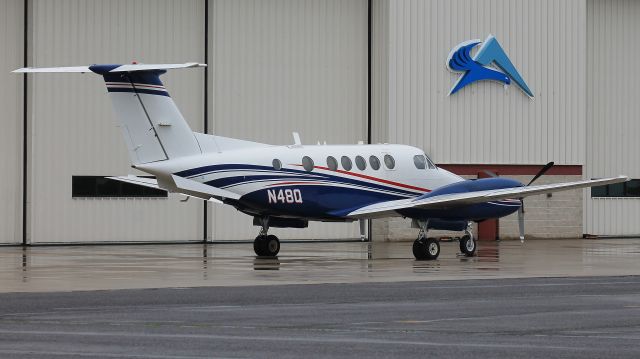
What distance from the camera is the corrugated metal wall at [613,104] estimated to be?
160 ft

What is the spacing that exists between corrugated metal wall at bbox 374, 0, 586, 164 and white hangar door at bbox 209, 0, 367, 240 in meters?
1.40

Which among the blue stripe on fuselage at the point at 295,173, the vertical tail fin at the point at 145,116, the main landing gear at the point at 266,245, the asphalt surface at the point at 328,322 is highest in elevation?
the vertical tail fin at the point at 145,116

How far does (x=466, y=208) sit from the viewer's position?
33031mm

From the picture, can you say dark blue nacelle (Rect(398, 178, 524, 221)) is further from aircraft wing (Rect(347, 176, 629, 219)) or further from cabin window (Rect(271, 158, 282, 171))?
cabin window (Rect(271, 158, 282, 171))

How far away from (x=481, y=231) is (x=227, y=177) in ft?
56.7

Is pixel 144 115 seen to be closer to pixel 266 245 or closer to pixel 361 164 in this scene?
pixel 266 245

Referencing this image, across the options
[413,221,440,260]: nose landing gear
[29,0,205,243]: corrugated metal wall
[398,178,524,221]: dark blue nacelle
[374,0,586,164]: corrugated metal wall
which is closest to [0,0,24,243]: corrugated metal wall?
[29,0,205,243]: corrugated metal wall

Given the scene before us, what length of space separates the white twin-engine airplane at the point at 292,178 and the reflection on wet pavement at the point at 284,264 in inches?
50.1

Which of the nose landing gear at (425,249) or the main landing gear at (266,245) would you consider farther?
the main landing gear at (266,245)

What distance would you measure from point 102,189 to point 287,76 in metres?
8.03

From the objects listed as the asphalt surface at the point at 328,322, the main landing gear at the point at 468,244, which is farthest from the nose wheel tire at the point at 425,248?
the asphalt surface at the point at 328,322

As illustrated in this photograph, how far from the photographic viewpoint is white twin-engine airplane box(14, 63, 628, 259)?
30297 mm

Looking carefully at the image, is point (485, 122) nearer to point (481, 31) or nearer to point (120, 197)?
point (481, 31)

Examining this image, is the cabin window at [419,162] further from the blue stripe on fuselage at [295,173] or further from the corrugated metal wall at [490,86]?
the corrugated metal wall at [490,86]
